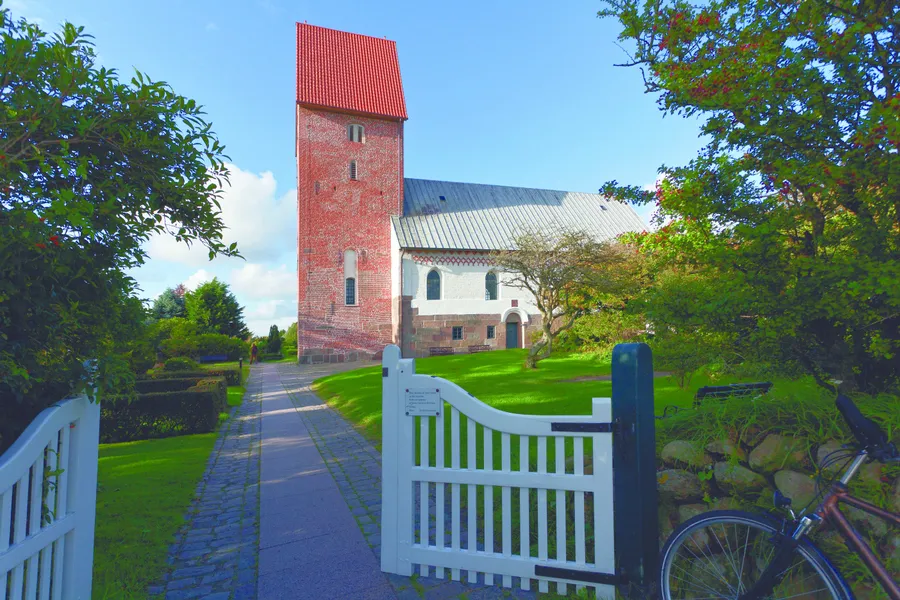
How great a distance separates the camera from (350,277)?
2662 centimetres

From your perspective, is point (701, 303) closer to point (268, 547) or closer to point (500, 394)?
point (268, 547)

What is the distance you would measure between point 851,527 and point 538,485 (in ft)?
4.97

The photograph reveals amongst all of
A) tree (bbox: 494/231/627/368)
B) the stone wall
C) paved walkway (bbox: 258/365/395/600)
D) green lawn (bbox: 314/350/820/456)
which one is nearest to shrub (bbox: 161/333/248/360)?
green lawn (bbox: 314/350/820/456)

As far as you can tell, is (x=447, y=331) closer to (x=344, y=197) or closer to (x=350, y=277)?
(x=350, y=277)

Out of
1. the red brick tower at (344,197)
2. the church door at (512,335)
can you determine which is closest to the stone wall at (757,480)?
the red brick tower at (344,197)

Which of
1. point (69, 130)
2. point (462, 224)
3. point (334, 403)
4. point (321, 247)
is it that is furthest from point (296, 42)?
point (69, 130)

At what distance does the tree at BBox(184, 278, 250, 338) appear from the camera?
37219 millimetres

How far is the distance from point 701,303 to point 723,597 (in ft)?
6.09

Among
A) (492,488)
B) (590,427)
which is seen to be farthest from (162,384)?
(590,427)

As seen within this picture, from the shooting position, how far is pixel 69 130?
279 centimetres

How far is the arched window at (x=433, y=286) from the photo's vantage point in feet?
87.9

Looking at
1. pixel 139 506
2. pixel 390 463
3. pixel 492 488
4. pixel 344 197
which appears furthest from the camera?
pixel 344 197

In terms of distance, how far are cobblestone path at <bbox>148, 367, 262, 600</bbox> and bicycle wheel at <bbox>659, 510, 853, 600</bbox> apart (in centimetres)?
259

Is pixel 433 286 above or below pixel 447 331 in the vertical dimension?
above
